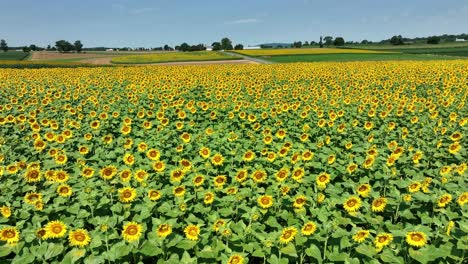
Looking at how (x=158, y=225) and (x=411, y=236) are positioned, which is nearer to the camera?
(x=411, y=236)

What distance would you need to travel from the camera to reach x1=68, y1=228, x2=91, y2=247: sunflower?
329cm

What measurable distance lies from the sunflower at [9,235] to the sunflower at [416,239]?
384 centimetres

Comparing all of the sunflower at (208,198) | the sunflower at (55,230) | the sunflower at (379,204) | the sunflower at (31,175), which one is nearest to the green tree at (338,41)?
the sunflower at (379,204)

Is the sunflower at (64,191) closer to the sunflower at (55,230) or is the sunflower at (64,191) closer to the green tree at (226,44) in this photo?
the sunflower at (55,230)

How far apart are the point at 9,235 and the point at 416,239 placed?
13.0 ft

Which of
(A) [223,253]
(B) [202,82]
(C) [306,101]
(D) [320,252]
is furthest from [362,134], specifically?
(B) [202,82]

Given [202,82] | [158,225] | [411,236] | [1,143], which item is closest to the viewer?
[411,236]

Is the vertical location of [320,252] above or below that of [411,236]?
below

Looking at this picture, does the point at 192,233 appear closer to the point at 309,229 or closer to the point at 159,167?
the point at 309,229

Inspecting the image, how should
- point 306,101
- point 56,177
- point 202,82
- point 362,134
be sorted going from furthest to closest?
point 202,82, point 306,101, point 362,134, point 56,177

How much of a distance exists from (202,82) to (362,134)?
11.4 m

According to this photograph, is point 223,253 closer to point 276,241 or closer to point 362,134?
point 276,241

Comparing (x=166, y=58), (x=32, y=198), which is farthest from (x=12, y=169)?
(x=166, y=58)

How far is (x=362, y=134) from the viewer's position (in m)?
7.61
